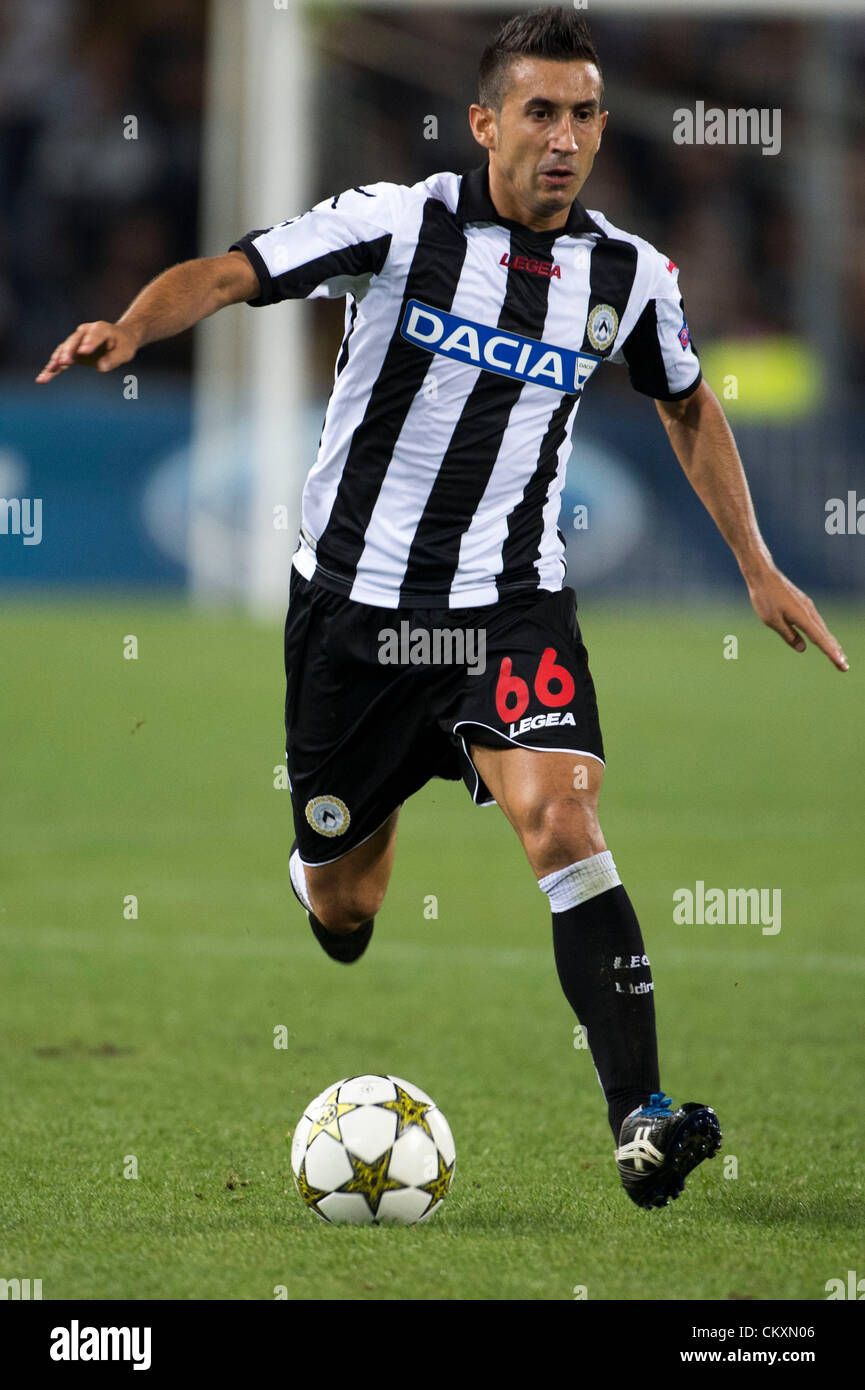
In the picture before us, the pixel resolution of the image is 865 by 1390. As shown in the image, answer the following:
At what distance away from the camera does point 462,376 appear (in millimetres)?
4395

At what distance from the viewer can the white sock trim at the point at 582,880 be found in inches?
158

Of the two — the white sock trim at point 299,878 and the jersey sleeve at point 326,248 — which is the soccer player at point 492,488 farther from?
the white sock trim at point 299,878

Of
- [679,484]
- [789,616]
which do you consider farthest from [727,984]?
[679,484]

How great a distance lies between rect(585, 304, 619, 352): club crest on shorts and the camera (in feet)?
14.6

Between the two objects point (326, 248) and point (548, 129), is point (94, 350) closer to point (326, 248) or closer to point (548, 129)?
point (326, 248)

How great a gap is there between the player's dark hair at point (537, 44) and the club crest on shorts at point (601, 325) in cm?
49

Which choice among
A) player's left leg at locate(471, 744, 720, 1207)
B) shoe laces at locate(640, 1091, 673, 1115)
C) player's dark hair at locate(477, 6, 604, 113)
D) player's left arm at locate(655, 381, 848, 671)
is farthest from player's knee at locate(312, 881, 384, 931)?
player's dark hair at locate(477, 6, 604, 113)

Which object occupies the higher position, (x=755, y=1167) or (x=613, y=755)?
(x=613, y=755)

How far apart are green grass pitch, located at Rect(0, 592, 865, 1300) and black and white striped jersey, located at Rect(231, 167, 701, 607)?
4.51 feet

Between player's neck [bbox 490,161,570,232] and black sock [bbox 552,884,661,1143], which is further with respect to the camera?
player's neck [bbox 490,161,570,232]

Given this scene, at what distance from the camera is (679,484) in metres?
17.8

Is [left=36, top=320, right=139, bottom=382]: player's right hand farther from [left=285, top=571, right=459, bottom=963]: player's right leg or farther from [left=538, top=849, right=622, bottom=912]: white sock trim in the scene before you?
[left=538, top=849, right=622, bottom=912]: white sock trim

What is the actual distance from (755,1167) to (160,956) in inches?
120
